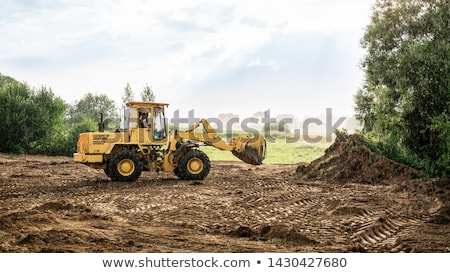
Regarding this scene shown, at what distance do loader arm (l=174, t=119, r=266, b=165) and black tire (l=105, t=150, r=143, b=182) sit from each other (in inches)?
74.5

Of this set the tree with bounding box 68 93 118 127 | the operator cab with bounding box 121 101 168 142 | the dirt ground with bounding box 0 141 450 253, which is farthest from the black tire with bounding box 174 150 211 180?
the tree with bounding box 68 93 118 127

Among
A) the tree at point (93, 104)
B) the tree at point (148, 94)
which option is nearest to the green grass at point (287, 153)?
the tree at point (148, 94)

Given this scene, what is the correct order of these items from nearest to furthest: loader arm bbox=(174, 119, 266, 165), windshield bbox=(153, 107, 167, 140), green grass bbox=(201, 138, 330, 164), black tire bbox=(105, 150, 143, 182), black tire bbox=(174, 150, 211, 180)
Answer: black tire bbox=(105, 150, 143, 182), windshield bbox=(153, 107, 167, 140), black tire bbox=(174, 150, 211, 180), loader arm bbox=(174, 119, 266, 165), green grass bbox=(201, 138, 330, 164)

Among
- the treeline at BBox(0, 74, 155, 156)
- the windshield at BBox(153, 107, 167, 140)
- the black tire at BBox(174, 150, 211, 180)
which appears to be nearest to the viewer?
the windshield at BBox(153, 107, 167, 140)

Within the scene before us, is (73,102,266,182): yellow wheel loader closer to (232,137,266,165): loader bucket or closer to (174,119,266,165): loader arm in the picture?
(174,119,266,165): loader arm

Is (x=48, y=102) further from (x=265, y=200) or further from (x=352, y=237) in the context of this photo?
(x=352, y=237)

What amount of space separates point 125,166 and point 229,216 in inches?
239

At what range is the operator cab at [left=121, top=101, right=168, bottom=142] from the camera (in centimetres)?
1512

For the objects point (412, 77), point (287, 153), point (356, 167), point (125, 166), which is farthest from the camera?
point (287, 153)

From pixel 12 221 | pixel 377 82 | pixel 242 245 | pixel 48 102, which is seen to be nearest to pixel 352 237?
pixel 242 245

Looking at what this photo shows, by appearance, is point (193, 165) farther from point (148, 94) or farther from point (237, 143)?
point (148, 94)

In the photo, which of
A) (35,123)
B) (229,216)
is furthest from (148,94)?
(229,216)

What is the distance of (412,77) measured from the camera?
17828 mm

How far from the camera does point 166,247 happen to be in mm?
7156
